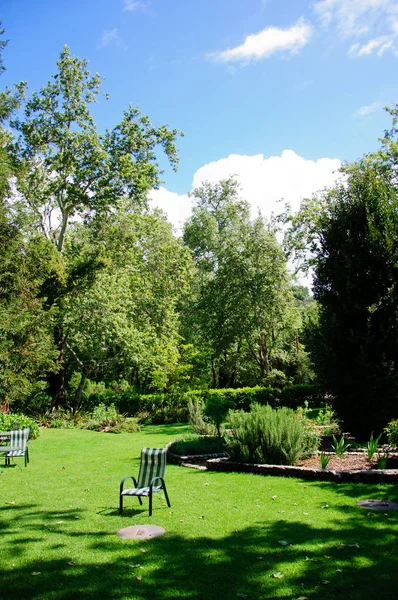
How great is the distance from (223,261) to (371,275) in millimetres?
20171

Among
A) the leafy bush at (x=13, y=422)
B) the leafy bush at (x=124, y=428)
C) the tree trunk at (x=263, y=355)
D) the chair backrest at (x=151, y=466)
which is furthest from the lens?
the tree trunk at (x=263, y=355)

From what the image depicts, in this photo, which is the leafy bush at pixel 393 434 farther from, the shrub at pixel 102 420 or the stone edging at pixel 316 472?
the shrub at pixel 102 420

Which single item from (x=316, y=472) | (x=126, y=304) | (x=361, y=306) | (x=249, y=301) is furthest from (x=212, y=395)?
(x=316, y=472)

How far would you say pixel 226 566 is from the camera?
4.60 meters

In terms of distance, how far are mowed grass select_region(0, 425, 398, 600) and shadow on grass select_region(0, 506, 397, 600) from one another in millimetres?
11

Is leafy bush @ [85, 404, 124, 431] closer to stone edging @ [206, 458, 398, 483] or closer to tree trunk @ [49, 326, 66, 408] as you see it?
tree trunk @ [49, 326, 66, 408]

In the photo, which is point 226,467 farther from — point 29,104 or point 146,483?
point 29,104

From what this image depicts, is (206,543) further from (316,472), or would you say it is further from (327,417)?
(327,417)

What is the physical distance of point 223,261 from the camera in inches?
1239

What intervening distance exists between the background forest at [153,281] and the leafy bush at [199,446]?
3.19m

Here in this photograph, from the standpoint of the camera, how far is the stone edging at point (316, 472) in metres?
7.77

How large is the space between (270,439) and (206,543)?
4.26 metres

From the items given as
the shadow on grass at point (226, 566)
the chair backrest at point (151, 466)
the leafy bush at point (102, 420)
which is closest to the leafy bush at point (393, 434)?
the shadow on grass at point (226, 566)

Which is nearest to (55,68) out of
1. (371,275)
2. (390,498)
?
(371,275)
